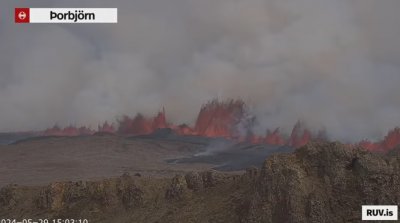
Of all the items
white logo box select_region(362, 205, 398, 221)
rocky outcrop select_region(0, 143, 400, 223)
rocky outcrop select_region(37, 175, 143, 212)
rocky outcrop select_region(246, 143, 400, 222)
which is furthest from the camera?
rocky outcrop select_region(37, 175, 143, 212)

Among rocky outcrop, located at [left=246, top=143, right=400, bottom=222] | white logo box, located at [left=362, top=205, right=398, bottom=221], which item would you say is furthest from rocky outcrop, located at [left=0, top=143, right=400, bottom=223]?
white logo box, located at [left=362, top=205, right=398, bottom=221]

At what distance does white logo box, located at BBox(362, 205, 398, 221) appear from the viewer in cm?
4481

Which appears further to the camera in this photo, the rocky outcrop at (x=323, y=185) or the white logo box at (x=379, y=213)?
the rocky outcrop at (x=323, y=185)

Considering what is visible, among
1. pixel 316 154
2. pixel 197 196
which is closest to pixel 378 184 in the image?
pixel 316 154

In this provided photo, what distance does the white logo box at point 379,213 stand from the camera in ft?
147

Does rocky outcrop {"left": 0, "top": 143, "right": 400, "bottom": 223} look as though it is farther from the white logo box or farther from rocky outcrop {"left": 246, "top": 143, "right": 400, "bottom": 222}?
the white logo box

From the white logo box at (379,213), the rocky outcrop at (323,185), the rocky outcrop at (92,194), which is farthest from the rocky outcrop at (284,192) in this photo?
the white logo box at (379,213)

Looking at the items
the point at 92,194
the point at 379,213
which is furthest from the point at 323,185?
the point at 92,194

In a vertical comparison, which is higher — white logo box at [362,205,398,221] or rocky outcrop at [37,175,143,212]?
white logo box at [362,205,398,221]

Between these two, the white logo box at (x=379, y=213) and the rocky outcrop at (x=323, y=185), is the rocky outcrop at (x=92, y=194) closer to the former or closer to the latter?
the rocky outcrop at (x=323, y=185)

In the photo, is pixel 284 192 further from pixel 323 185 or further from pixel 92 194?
pixel 92 194

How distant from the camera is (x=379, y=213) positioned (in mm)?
45062

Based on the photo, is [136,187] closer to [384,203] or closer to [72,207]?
[72,207]

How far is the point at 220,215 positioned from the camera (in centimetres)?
5378
